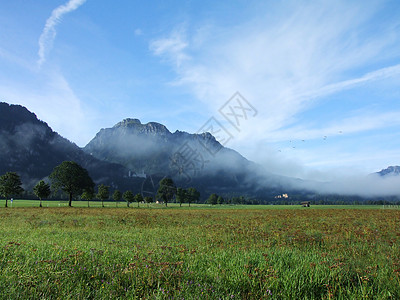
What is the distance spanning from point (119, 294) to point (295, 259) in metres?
4.93

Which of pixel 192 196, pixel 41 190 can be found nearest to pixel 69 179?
pixel 41 190

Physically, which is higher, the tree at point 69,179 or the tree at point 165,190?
the tree at point 69,179

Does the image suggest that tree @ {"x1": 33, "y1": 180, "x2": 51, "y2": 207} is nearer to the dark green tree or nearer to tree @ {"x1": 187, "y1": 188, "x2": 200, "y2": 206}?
tree @ {"x1": 187, "y1": 188, "x2": 200, "y2": 206}

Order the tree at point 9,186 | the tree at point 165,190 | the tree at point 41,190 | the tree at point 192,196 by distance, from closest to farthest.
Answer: the tree at point 9,186, the tree at point 41,190, the tree at point 165,190, the tree at point 192,196

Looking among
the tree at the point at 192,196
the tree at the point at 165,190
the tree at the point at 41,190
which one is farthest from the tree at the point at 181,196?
the tree at the point at 41,190

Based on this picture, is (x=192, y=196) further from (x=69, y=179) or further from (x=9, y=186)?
(x=9, y=186)

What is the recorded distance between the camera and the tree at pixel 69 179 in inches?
2697

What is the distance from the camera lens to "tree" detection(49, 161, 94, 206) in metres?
68.5

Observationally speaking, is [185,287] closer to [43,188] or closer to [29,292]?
[29,292]

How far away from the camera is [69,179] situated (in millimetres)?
68938

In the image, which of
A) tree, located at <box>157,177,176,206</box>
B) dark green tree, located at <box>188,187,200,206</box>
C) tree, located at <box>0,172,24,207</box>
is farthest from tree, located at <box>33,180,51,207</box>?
dark green tree, located at <box>188,187,200,206</box>

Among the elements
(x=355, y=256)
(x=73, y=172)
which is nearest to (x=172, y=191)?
(x=73, y=172)

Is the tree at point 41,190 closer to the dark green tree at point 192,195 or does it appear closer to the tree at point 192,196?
the tree at point 192,196

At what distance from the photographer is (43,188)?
69062 millimetres
